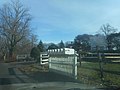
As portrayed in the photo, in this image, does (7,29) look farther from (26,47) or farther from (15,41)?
(26,47)

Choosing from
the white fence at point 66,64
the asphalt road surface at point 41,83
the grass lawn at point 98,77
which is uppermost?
the white fence at point 66,64

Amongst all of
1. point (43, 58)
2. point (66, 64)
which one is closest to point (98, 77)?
point (66, 64)

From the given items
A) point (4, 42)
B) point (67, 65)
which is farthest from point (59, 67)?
point (4, 42)

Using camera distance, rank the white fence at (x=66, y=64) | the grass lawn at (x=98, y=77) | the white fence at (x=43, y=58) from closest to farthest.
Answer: the grass lawn at (x=98, y=77), the white fence at (x=66, y=64), the white fence at (x=43, y=58)

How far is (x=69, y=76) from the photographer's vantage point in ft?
60.1

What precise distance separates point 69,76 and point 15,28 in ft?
208

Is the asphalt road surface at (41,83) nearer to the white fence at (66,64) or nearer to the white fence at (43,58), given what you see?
the white fence at (66,64)

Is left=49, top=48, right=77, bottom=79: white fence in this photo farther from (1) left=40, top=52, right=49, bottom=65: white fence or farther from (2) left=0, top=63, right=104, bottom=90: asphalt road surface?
(1) left=40, top=52, right=49, bottom=65: white fence

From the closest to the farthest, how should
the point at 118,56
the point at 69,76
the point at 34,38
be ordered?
the point at 69,76, the point at 118,56, the point at 34,38

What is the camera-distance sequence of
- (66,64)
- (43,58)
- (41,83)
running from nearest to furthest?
(41,83), (66,64), (43,58)

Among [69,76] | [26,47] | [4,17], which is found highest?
[4,17]

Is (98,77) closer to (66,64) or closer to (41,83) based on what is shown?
(41,83)

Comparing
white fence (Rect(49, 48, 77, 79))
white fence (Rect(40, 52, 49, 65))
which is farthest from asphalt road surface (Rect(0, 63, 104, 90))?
white fence (Rect(40, 52, 49, 65))

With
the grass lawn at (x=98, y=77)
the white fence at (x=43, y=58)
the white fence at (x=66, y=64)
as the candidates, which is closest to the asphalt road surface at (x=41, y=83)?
the white fence at (x=66, y=64)
